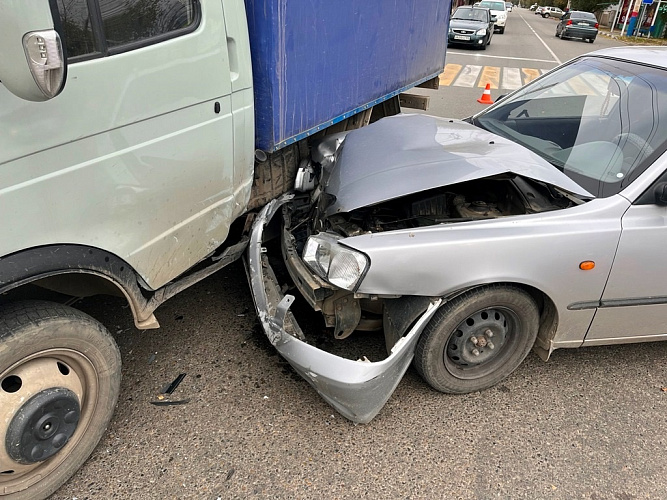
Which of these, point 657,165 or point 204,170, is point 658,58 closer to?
point 657,165

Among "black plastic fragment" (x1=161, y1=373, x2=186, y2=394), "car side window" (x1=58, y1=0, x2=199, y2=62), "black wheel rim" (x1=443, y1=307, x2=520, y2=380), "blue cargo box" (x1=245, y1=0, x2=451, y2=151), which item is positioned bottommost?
"black plastic fragment" (x1=161, y1=373, x2=186, y2=394)

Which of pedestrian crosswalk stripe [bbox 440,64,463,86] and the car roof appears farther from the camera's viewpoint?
pedestrian crosswalk stripe [bbox 440,64,463,86]

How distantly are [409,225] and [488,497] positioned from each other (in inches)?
56.1

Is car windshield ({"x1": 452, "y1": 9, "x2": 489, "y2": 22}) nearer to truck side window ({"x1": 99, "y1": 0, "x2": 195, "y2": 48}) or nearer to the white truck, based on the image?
the white truck

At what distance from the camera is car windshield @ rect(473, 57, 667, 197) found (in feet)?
8.59

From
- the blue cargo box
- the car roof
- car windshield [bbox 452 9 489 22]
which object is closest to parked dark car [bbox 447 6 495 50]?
car windshield [bbox 452 9 489 22]

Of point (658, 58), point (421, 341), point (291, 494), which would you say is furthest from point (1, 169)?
point (658, 58)

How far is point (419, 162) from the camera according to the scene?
2713 millimetres

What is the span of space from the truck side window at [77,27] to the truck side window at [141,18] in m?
0.07

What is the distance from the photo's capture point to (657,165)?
2475 mm

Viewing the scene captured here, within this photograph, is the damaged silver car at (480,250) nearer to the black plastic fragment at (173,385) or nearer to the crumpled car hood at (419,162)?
the crumpled car hood at (419,162)

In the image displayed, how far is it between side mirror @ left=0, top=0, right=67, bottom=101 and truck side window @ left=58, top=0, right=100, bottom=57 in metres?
0.40

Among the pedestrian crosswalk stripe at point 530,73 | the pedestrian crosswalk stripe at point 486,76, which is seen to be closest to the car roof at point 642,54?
the pedestrian crosswalk stripe at point 486,76

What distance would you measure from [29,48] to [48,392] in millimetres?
1302
